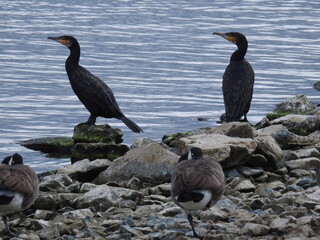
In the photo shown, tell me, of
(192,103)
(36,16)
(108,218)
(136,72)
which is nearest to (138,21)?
(36,16)

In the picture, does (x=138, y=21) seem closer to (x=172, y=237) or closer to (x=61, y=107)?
(x=61, y=107)

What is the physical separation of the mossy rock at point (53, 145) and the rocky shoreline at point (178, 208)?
4.37m

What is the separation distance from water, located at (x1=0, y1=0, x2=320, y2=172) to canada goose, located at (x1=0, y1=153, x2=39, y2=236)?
7262 mm

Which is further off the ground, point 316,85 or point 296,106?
point 296,106

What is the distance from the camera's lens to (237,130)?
576 inches

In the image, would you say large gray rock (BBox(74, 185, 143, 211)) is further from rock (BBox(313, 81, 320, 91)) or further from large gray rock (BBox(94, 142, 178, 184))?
rock (BBox(313, 81, 320, 91))

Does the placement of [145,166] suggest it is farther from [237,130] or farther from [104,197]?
[237,130]

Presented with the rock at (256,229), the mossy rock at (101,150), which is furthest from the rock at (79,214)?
the mossy rock at (101,150)

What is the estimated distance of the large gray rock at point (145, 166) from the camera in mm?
13344

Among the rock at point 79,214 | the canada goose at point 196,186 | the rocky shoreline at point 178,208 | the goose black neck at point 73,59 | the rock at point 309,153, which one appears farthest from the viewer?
the goose black neck at point 73,59

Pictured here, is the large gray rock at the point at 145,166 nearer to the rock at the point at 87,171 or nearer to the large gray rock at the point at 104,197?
the rock at the point at 87,171

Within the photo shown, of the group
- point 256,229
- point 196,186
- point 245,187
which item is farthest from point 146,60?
point 196,186

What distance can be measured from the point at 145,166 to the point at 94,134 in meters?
5.29

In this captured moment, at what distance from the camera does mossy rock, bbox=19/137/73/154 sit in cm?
1894
